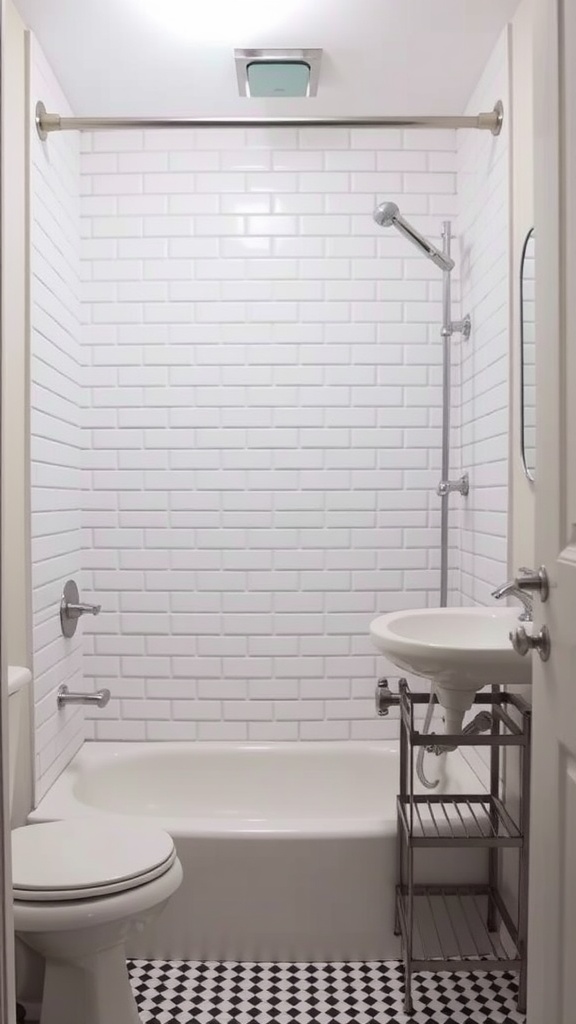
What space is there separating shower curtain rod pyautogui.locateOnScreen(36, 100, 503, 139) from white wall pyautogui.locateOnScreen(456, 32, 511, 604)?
0.23ft

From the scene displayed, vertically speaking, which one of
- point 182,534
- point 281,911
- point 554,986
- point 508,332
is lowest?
point 281,911

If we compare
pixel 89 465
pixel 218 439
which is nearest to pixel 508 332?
pixel 218 439

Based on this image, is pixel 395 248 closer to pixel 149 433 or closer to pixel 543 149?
pixel 149 433

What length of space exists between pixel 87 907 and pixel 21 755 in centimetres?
69

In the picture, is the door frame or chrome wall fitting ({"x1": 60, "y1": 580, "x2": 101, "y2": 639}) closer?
the door frame

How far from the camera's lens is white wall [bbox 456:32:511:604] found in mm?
2467

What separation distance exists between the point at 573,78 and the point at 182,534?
219 cm

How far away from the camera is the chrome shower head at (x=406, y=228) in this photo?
2.64 metres

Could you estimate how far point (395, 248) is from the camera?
3029mm

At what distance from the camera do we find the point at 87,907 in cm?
178

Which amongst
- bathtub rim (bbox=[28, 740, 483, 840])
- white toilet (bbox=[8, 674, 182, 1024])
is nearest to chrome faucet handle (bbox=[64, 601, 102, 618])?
bathtub rim (bbox=[28, 740, 483, 840])

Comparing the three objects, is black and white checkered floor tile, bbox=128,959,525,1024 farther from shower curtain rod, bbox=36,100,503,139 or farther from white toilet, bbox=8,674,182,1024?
shower curtain rod, bbox=36,100,503,139

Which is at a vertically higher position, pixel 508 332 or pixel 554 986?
pixel 508 332

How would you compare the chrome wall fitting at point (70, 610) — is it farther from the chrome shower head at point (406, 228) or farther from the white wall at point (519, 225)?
the chrome shower head at point (406, 228)
